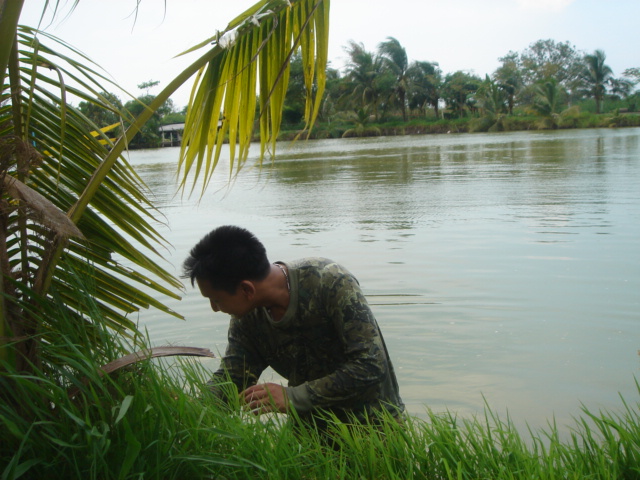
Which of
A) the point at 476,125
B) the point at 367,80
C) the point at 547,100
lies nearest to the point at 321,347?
the point at 547,100

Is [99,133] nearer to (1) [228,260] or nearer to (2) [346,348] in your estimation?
(1) [228,260]

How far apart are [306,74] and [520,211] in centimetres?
972

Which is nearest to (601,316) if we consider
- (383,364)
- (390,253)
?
(390,253)

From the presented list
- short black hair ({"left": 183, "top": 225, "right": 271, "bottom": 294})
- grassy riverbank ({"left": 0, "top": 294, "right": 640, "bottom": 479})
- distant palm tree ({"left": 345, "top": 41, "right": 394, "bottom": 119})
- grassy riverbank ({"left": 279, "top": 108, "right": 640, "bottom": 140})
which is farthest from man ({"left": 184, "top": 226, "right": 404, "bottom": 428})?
distant palm tree ({"left": 345, "top": 41, "right": 394, "bottom": 119})

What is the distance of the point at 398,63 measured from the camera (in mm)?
84438

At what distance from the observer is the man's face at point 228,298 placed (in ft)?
8.91

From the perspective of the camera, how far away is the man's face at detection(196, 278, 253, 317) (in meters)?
2.72

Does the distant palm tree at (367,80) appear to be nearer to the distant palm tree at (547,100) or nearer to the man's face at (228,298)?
the distant palm tree at (547,100)

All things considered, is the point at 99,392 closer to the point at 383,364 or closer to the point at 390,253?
the point at 383,364

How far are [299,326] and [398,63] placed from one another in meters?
84.8

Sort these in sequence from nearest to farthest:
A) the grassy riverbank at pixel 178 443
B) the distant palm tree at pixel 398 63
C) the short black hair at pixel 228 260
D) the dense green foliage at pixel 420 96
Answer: the grassy riverbank at pixel 178 443 → the short black hair at pixel 228 260 → the dense green foliage at pixel 420 96 → the distant palm tree at pixel 398 63

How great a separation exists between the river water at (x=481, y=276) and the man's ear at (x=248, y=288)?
0.43m

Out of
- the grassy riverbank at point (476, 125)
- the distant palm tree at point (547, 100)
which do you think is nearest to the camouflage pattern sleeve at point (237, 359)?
the grassy riverbank at point (476, 125)

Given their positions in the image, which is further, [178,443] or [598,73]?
[598,73]
